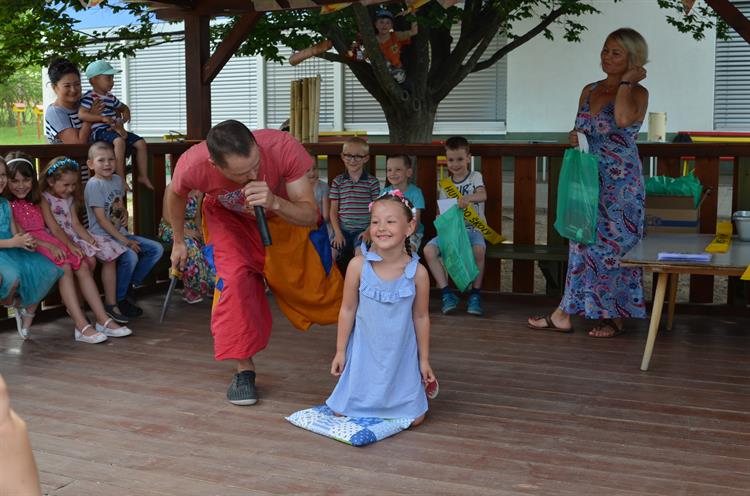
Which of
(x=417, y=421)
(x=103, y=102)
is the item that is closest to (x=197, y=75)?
(x=103, y=102)

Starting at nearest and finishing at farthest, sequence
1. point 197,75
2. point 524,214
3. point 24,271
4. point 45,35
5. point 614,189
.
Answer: point 24,271, point 614,189, point 524,214, point 197,75, point 45,35

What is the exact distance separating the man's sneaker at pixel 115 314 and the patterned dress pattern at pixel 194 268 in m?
0.67

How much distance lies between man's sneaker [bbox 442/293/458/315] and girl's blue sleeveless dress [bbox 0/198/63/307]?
7.41 ft

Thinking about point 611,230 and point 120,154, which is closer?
point 611,230

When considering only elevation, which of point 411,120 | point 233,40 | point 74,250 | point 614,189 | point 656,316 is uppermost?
point 233,40

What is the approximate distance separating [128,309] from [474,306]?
6.95 feet

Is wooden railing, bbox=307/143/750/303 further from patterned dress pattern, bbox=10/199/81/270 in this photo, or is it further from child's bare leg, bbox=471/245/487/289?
patterned dress pattern, bbox=10/199/81/270

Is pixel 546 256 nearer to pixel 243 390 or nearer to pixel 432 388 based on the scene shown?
pixel 432 388

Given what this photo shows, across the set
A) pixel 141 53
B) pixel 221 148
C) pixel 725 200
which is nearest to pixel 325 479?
pixel 221 148

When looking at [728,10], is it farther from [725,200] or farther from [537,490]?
[725,200]

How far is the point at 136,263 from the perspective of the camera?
5.56 meters

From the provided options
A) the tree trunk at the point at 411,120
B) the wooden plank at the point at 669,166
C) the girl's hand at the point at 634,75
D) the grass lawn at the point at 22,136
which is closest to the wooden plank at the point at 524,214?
the wooden plank at the point at 669,166

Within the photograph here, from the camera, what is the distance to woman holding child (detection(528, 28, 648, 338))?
15.5ft

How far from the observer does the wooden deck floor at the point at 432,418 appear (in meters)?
3.12
